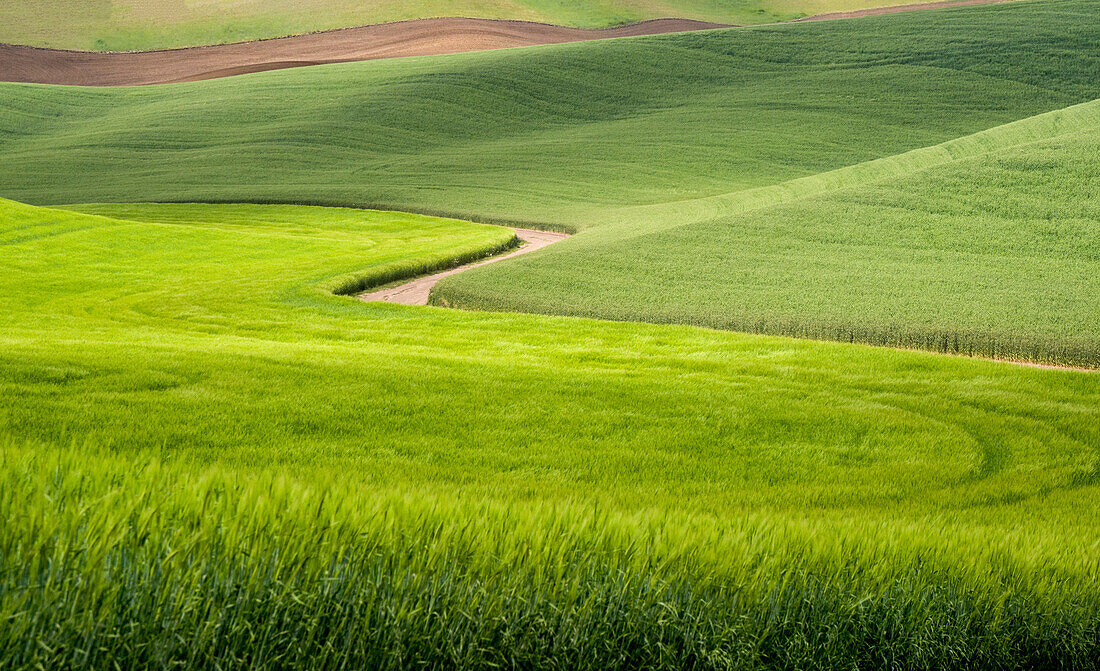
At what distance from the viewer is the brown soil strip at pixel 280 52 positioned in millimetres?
79562

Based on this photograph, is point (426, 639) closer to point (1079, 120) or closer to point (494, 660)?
point (494, 660)

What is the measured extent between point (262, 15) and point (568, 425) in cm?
9093

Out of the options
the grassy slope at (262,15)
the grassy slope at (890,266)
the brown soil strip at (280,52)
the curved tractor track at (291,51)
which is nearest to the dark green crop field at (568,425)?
the grassy slope at (890,266)

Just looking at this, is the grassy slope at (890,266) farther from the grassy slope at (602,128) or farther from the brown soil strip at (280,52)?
the brown soil strip at (280,52)

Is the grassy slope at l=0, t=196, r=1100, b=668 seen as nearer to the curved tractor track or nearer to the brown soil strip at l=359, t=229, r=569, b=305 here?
the brown soil strip at l=359, t=229, r=569, b=305

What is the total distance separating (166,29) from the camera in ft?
286

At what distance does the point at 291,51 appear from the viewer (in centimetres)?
8319

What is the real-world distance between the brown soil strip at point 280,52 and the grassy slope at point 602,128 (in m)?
7.05

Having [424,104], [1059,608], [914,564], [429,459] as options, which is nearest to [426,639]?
[914,564]

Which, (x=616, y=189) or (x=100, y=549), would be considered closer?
(x=100, y=549)

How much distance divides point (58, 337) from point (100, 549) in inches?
527

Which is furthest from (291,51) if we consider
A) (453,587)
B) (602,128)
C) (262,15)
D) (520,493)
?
(453,587)

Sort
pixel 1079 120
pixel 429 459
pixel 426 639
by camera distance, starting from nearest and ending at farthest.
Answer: pixel 426 639, pixel 429 459, pixel 1079 120

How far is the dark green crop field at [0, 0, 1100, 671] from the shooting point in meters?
3.13
